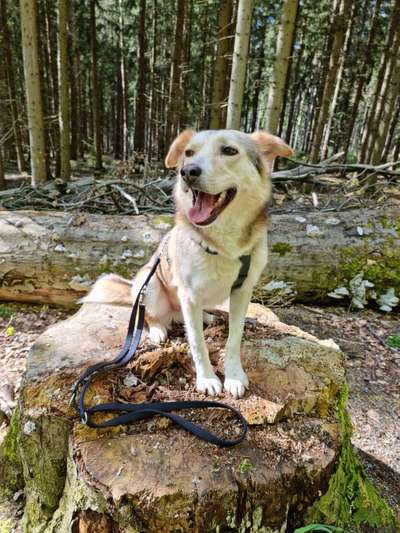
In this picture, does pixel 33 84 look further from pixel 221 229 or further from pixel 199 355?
pixel 199 355

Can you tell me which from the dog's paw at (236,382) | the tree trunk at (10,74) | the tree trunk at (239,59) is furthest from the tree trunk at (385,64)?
the dog's paw at (236,382)

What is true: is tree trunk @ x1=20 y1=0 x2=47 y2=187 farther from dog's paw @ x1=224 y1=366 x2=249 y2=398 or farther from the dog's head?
dog's paw @ x1=224 y1=366 x2=249 y2=398

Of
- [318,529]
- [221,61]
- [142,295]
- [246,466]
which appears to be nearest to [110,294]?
[142,295]

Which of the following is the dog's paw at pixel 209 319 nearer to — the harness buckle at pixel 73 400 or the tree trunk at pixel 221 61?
the harness buckle at pixel 73 400

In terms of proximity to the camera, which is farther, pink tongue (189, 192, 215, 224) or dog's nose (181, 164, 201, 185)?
pink tongue (189, 192, 215, 224)

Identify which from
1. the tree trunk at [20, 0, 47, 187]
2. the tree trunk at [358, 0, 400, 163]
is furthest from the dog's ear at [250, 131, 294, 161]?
the tree trunk at [358, 0, 400, 163]

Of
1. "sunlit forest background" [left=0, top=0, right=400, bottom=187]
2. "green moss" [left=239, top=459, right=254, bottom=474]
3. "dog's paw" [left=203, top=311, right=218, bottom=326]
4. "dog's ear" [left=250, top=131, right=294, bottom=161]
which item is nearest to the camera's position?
"green moss" [left=239, top=459, right=254, bottom=474]

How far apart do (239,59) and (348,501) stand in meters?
6.30

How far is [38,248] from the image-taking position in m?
4.63

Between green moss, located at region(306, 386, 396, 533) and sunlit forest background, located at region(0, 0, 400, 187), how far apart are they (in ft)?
18.8

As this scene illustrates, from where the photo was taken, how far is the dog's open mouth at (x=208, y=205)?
224cm

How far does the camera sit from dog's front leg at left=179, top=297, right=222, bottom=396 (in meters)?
2.35

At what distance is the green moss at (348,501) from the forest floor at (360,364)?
0.45 m

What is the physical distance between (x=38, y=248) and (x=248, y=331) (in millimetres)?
2993
